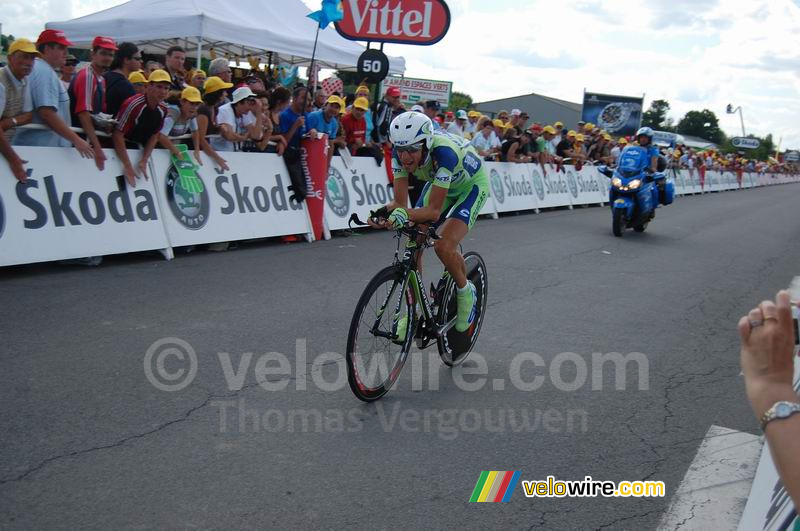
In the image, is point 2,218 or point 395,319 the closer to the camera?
point 395,319

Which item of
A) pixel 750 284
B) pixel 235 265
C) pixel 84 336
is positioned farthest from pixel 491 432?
pixel 750 284

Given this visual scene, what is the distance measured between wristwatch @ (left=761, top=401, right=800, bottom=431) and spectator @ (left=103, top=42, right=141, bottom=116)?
8393 mm

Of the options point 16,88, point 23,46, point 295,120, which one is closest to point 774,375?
point 23,46

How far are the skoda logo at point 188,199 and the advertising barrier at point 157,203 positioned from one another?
0.04 feet

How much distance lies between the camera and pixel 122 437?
13.2ft

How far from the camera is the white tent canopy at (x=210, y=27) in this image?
49.8ft

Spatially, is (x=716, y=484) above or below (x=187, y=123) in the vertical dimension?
below

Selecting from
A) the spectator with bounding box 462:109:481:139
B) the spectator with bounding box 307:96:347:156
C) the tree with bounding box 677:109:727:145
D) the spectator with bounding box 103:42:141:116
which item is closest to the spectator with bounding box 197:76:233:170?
the spectator with bounding box 103:42:141:116

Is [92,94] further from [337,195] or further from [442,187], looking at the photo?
[442,187]

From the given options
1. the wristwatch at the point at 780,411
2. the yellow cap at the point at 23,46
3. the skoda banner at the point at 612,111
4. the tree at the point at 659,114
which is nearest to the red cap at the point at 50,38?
the yellow cap at the point at 23,46

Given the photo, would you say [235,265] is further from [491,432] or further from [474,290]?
[491,432]

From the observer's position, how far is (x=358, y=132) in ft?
42.2

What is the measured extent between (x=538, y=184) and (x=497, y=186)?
2853mm

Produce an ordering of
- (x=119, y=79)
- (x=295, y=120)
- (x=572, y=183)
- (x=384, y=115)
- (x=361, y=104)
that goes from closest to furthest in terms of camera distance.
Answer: (x=119, y=79) → (x=295, y=120) → (x=361, y=104) → (x=384, y=115) → (x=572, y=183)
